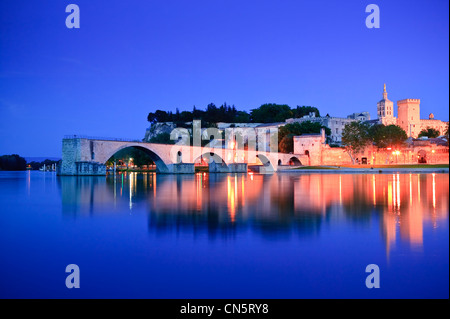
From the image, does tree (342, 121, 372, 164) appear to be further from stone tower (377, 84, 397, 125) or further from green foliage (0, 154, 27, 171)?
green foliage (0, 154, 27, 171)

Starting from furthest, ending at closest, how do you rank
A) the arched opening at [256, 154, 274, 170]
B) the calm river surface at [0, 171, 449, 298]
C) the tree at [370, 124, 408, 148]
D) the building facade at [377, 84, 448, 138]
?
the building facade at [377, 84, 448, 138], the arched opening at [256, 154, 274, 170], the tree at [370, 124, 408, 148], the calm river surface at [0, 171, 449, 298]

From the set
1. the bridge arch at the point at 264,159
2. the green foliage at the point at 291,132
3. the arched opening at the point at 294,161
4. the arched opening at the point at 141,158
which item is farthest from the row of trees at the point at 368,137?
the arched opening at the point at 141,158

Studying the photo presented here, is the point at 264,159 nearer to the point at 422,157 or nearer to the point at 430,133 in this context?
the point at 422,157

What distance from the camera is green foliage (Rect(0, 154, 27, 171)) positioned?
94.3m

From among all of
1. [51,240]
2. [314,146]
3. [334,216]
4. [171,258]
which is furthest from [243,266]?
[314,146]

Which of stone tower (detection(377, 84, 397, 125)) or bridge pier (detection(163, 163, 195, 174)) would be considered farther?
A: stone tower (detection(377, 84, 397, 125))

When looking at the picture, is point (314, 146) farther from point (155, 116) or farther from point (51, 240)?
point (51, 240)

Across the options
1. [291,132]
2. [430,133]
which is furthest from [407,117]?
[291,132]

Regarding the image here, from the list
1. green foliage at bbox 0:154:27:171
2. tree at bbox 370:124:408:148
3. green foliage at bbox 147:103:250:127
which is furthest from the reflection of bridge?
green foliage at bbox 0:154:27:171

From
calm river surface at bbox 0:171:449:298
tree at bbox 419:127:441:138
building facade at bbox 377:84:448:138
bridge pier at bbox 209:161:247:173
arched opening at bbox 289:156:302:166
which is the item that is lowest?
calm river surface at bbox 0:171:449:298

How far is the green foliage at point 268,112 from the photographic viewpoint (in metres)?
112

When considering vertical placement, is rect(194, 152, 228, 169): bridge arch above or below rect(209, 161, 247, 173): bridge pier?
above

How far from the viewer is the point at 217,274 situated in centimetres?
570

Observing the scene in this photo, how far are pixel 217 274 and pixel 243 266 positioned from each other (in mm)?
525
